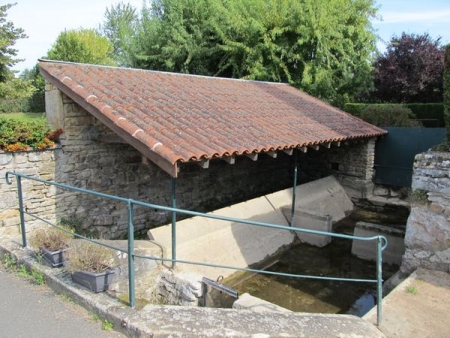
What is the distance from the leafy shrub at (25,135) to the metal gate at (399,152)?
9.42 meters

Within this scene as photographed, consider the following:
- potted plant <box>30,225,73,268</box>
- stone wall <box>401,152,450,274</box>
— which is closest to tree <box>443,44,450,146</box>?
stone wall <box>401,152,450,274</box>

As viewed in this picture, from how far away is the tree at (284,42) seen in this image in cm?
1377

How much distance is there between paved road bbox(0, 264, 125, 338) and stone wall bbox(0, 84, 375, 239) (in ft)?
8.56

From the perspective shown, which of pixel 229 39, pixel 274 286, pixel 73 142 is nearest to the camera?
pixel 274 286

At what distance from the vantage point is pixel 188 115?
6.75 meters

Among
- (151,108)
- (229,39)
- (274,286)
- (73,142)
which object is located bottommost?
(274,286)

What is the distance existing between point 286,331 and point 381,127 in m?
10.3

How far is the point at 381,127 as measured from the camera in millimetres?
11789

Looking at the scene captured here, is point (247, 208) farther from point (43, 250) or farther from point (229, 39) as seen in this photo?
point (229, 39)

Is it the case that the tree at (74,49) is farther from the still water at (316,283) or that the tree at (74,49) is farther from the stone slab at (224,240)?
the still water at (316,283)

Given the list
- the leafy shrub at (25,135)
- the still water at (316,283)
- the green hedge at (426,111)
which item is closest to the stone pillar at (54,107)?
the leafy shrub at (25,135)

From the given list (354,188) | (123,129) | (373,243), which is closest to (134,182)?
(123,129)

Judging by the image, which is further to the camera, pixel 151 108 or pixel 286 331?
pixel 151 108

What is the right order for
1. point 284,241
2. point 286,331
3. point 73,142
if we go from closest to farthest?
point 286,331 < point 73,142 < point 284,241
